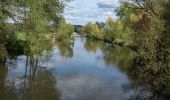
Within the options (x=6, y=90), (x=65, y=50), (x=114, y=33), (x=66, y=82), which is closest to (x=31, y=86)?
(x=6, y=90)

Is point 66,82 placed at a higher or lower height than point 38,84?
lower

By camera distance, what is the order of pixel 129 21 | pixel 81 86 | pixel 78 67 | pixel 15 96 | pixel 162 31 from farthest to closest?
1. pixel 129 21
2. pixel 78 67
3. pixel 81 86
4. pixel 15 96
5. pixel 162 31

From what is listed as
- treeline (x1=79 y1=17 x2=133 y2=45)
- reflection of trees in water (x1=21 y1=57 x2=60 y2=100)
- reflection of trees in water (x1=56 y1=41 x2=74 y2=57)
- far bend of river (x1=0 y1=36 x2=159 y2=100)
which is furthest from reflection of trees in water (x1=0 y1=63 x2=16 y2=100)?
treeline (x1=79 y1=17 x2=133 y2=45)

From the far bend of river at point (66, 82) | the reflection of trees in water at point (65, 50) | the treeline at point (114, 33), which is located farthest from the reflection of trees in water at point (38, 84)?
the treeline at point (114, 33)

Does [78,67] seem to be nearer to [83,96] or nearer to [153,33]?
[83,96]

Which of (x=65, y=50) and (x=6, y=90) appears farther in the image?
(x=65, y=50)

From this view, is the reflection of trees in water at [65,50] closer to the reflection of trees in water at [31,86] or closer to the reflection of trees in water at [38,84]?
the reflection of trees in water at [38,84]

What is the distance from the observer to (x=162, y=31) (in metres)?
25.0

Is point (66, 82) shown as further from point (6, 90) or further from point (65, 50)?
point (65, 50)

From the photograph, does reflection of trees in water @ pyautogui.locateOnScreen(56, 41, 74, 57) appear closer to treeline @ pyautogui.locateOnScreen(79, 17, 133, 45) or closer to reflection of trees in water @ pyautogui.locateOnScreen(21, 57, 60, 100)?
treeline @ pyautogui.locateOnScreen(79, 17, 133, 45)

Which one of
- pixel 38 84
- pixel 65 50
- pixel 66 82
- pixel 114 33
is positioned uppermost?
pixel 114 33

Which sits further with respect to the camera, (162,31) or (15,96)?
(15,96)

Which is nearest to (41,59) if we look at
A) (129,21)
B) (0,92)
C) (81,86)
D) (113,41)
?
(81,86)

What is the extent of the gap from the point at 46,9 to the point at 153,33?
9.21 metres
